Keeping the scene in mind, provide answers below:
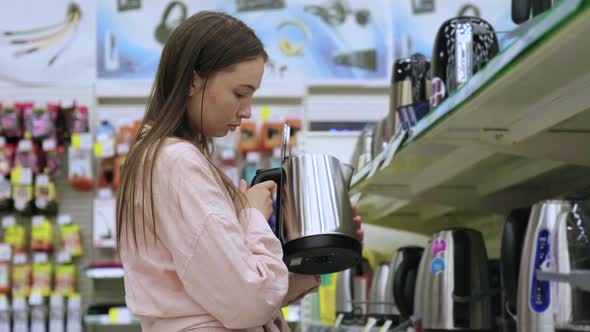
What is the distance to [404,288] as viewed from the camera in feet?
8.61

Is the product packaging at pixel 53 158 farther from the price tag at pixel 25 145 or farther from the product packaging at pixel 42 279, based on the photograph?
the product packaging at pixel 42 279

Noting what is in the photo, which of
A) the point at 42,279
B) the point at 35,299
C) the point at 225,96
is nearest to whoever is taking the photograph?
the point at 225,96

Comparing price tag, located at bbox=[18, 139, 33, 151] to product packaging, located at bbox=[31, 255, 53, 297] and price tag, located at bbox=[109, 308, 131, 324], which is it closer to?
product packaging, located at bbox=[31, 255, 53, 297]

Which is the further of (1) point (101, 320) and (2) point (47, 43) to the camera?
(2) point (47, 43)

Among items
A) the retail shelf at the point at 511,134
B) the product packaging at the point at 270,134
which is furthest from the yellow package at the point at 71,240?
the retail shelf at the point at 511,134

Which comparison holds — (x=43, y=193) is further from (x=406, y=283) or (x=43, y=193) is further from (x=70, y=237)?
(x=406, y=283)

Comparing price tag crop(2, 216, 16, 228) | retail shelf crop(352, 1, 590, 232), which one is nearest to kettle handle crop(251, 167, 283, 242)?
retail shelf crop(352, 1, 590, 232)

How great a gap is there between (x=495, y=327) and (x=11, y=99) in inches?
177

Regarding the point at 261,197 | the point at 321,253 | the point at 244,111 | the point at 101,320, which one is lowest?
the point at 101,320

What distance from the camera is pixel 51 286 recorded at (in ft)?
19.0

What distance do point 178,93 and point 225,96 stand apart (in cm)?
7

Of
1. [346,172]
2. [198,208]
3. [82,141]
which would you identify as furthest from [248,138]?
[198,208]

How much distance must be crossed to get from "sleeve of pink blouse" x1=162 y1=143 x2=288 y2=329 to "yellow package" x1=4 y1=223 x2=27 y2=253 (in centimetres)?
466

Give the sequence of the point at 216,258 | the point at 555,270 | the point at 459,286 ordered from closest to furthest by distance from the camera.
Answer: the point at 216,258 < the point at 555,270 < the point at 459,286
